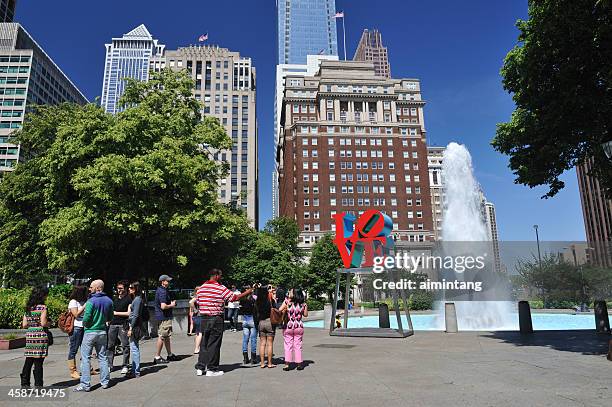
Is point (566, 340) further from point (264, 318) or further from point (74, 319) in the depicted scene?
point (74, 319)

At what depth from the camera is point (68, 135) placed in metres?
21.9

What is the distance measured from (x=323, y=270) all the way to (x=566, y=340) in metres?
45.4

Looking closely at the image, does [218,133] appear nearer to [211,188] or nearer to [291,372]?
[211,188]

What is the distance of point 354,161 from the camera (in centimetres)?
9631

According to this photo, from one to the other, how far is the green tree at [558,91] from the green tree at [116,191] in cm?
1516

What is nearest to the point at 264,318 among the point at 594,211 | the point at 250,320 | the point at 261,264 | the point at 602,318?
the point at 250,320

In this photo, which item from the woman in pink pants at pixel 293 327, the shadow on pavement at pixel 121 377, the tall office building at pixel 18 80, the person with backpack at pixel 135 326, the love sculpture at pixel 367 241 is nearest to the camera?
the shadow on pavement at pixel 121 377

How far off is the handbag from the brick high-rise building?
81.1 meters

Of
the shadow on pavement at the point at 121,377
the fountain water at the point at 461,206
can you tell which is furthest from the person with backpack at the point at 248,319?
the fountain water at the point at 461,206

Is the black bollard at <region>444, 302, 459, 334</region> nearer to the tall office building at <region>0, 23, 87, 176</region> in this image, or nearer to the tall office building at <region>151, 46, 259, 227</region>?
the tall office building at <region>151, 46, 259, 227</region>

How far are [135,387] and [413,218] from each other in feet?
299

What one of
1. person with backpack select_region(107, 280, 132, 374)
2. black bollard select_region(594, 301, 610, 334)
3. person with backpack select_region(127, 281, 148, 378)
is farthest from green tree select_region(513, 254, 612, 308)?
person with backpack select_region(107, 280, 132, 374)

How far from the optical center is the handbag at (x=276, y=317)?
9.88 meters

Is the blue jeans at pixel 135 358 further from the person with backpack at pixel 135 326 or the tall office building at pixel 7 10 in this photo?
the tall office building at pixel 7 10
